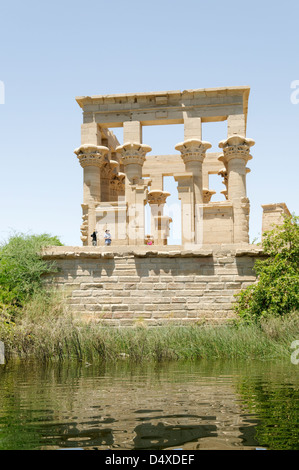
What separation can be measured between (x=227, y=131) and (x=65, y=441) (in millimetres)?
17938

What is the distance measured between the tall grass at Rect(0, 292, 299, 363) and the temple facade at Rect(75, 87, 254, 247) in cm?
663

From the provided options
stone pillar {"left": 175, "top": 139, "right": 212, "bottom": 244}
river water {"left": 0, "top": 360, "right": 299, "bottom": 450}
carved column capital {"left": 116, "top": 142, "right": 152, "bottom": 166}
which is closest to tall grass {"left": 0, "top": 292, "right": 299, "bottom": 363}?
river water {"left": 0, "top": 360, "right": 299, "bottom": 450}

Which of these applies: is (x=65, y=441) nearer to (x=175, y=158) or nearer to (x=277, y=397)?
Result: (x=277, y=397)

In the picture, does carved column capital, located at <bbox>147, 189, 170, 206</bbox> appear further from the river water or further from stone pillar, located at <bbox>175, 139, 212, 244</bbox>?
the river water

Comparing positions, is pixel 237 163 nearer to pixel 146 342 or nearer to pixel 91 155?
pixel 91 155

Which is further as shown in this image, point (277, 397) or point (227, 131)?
point (227, 131)

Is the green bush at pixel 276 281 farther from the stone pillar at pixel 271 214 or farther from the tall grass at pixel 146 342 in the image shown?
the stone pillar at pixel 271 214

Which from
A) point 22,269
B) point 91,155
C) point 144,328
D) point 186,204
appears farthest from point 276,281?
point 91,155

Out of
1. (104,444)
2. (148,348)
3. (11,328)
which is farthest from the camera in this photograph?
(11,328)

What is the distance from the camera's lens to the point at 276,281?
1457cm

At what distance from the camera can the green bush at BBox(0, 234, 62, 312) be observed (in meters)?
16.0

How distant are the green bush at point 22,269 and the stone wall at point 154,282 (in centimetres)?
50

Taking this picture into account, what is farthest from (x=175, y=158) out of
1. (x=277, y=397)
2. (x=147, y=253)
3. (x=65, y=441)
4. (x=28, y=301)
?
(x=65, y=441)

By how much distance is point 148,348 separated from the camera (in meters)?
11.5
